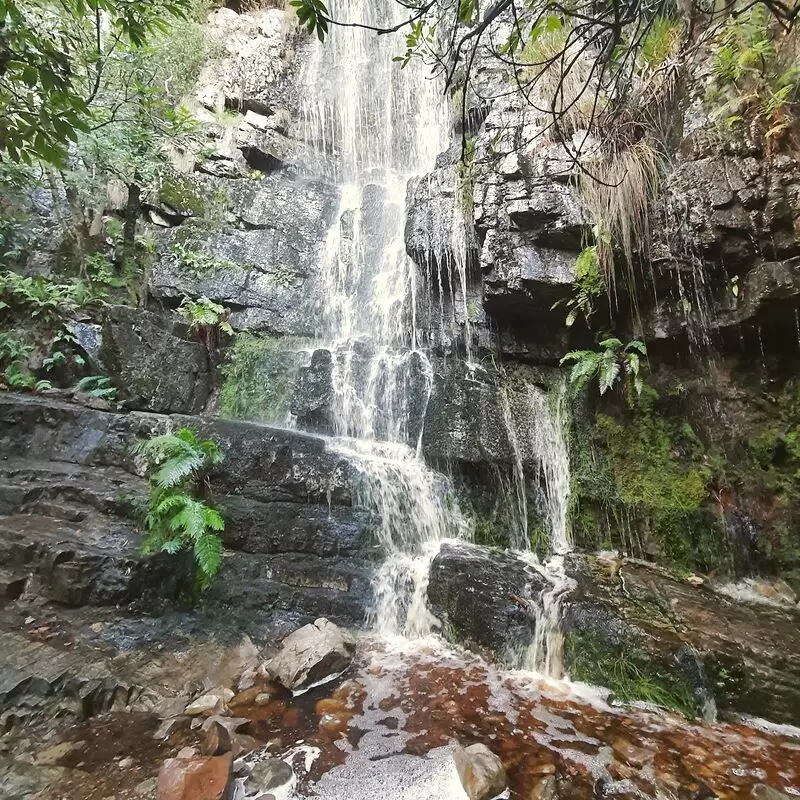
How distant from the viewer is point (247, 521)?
479 cm

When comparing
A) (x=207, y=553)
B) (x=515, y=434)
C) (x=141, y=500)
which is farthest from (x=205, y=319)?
(x=515, y=434)

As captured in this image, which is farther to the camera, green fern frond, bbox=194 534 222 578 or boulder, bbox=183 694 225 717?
green fern frond, bbox=194 534 222 578

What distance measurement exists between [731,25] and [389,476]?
6.10m

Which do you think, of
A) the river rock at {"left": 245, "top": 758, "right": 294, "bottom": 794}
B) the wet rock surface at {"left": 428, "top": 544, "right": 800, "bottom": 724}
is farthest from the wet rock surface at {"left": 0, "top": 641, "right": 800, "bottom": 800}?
the wet rock surface at {"left": 428, "top": 544, "right": 800, "bottom": 724}

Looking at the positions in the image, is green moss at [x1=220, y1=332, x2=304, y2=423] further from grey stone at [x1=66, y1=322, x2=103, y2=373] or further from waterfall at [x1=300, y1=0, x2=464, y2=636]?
grey stone at [x1=66, y1=322, x2=103, y2=373]

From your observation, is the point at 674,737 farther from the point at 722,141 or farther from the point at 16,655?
the point at 722,141

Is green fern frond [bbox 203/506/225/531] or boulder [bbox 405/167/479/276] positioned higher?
boulder [bbox 405/167/479/276]

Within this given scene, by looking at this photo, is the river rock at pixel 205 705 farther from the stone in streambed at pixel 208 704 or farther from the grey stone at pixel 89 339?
the grey stone at pixel 89 339

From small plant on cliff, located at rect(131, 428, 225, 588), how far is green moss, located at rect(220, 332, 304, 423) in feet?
7.59

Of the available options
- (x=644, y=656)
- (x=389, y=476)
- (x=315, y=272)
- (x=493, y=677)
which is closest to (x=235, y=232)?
(x=315, y=272)

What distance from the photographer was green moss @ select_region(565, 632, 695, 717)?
3.31m

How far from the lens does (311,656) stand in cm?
360

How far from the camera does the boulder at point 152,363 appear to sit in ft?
20.1

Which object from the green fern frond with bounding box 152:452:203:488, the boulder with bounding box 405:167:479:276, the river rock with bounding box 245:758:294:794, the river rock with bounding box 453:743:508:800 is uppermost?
the boulder with bounding box 405:167:479:276
